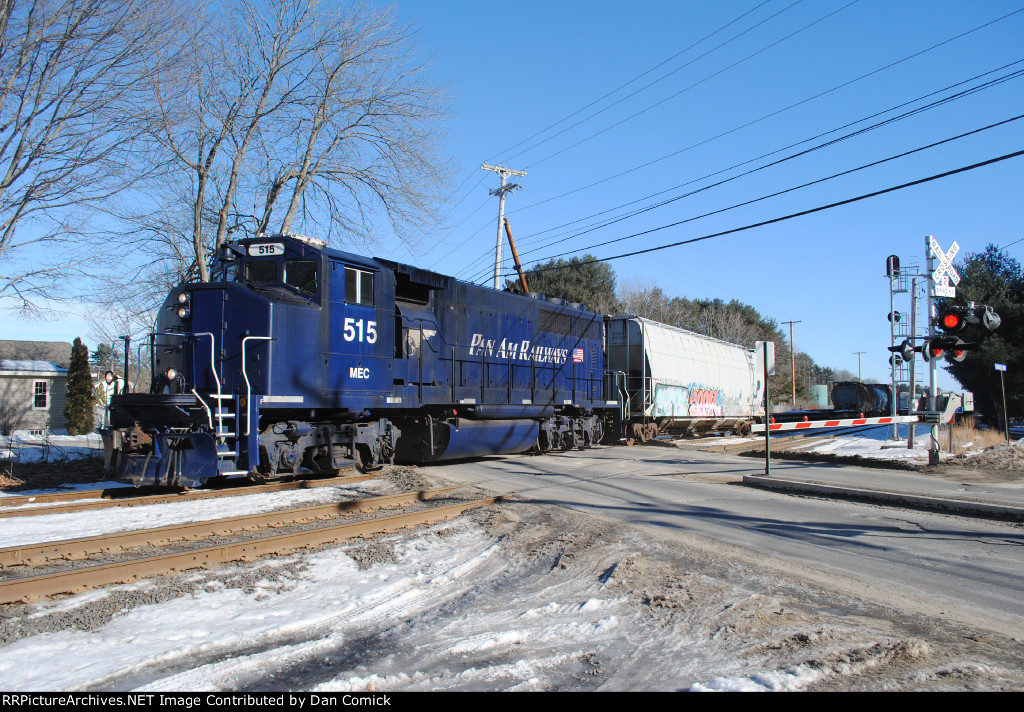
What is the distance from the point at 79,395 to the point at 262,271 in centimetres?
2643

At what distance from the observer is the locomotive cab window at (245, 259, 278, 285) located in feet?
35.5

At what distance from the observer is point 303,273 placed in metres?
10.9

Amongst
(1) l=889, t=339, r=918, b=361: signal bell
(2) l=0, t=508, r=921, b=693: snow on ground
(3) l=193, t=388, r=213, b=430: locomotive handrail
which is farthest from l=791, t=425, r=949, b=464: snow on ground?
(3) l=193, t=388, r=213, b=430: locomotive handrail

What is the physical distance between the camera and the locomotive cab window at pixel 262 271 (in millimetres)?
10820

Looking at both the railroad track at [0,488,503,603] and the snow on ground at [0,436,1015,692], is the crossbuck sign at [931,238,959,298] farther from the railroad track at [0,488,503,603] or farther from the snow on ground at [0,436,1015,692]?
the railroad track at [0,488,503,603]

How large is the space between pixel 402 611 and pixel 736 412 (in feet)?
81.5

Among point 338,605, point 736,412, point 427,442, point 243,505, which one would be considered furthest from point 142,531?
point 736,412

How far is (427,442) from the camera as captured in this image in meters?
Result: 14.2

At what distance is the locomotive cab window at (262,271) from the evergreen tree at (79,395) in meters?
25.6

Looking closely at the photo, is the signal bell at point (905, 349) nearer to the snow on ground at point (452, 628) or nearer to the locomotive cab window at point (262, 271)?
the snow on ground at point (452, 628)

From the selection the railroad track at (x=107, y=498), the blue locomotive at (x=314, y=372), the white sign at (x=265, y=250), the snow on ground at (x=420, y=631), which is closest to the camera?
the snow on ground at (x=420, y=631)

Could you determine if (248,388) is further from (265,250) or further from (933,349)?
(933,349)

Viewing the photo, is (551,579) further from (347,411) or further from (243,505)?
(347,411)

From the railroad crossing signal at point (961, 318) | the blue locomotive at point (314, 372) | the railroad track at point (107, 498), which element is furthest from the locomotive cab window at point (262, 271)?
the railroad crossing signal at point (961, 318)
